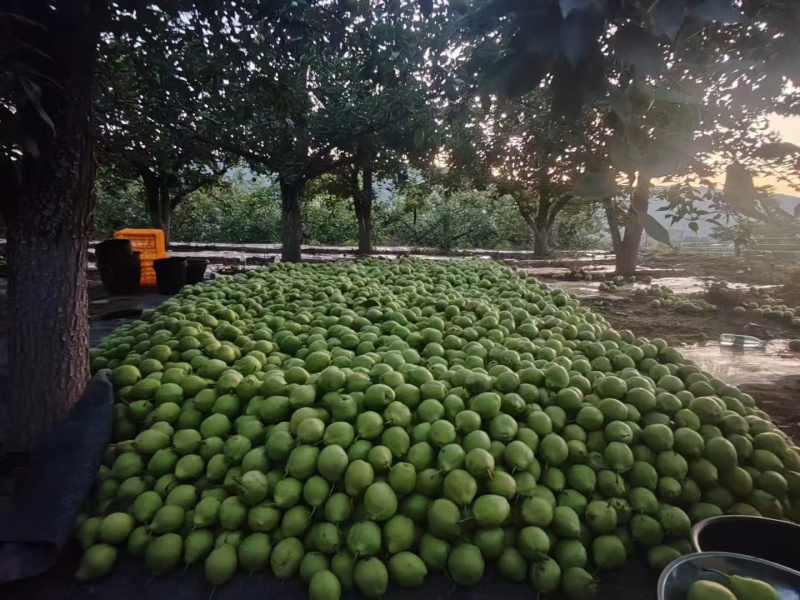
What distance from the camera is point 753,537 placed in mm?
1595

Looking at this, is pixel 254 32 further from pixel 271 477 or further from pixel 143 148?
pixel 143 148

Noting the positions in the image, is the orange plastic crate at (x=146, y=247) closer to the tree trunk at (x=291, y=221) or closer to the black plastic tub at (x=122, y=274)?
the black plastic tub at (x=122, y=274)

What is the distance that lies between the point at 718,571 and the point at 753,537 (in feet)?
Result: 1.42

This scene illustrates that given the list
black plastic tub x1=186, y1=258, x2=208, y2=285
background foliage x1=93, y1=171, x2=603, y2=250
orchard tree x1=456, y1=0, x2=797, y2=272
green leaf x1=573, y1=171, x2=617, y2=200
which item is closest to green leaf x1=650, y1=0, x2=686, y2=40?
orchard tree x1=456, y1=0, x2=797, y2=272

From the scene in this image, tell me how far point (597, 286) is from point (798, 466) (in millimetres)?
10368

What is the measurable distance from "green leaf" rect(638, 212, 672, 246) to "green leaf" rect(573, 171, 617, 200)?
0.29 feet

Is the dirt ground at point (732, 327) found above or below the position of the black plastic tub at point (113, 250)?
below

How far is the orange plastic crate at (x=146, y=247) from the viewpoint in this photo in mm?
9843

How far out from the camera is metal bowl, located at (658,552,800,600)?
123 centimetres

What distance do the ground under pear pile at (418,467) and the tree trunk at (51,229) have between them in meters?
0.34

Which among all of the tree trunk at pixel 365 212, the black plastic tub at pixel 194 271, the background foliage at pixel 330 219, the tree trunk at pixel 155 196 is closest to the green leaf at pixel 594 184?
the black plastic tub at pixel 194 271

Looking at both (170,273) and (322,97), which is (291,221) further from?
(170,273)

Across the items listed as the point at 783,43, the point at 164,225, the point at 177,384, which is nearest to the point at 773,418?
the point at 783,43

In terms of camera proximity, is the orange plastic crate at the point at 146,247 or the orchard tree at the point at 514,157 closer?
the orchard tree at the point at 514,157
